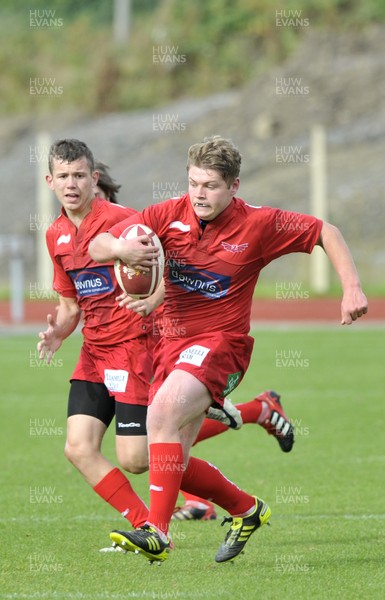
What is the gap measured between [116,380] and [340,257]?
1469 mm

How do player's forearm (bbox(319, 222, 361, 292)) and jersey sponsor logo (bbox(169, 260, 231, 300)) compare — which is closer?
player's forearm (bbox(319, 222, 361, 292))

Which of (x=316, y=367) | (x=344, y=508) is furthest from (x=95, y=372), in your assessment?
(x=316, y=367)

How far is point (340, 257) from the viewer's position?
5477 mm

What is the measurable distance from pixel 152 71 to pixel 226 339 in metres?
37.9

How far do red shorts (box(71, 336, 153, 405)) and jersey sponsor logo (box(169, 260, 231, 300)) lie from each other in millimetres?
738

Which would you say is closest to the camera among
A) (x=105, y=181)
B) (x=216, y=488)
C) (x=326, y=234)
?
(x=326, y=234)

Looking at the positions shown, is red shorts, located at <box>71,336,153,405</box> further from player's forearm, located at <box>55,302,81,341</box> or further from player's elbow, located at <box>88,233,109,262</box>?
player's elbow, located at <box>88,233,109,262</box>

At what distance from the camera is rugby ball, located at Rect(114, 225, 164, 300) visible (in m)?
5.43

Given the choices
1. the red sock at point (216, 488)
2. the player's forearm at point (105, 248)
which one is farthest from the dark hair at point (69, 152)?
the red sock at point (216, 488)

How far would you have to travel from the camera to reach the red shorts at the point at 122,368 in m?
6.21

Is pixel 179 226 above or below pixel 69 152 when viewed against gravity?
below

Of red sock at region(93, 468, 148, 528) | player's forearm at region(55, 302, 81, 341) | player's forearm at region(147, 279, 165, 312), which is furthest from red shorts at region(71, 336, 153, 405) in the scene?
player's forearm at region(147, 279, 165, 312)

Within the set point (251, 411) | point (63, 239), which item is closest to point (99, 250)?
point (63, 239)

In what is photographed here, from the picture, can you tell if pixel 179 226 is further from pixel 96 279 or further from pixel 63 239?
pixel 63 239
